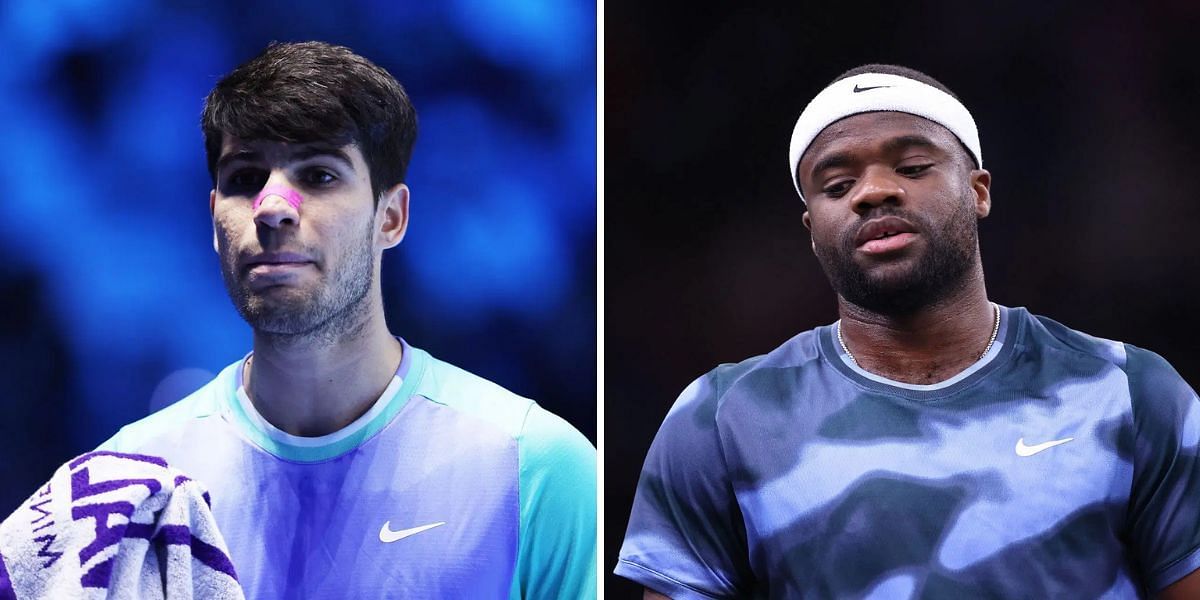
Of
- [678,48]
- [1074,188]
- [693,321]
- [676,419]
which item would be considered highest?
[678,48]

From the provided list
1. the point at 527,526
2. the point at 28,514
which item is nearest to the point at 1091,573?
the point at 527,526

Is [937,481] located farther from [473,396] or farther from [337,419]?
[337,419]

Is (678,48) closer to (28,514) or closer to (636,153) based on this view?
(636,153)

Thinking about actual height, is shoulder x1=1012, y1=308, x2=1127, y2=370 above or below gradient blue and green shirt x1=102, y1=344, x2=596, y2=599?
above

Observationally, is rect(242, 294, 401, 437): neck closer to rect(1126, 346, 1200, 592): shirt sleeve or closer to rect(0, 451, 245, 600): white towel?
rect(0, 451, 245, 600): white towel

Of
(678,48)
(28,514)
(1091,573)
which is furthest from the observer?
(678,48)

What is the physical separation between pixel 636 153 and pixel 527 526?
93 cm

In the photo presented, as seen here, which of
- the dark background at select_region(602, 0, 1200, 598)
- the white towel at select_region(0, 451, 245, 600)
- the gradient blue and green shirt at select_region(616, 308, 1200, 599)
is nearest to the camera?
the white towel at select_region(0, 451, 245, 600)

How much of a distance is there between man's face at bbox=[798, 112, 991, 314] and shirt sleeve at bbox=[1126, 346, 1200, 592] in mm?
471

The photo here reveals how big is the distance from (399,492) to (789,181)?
3.76ft

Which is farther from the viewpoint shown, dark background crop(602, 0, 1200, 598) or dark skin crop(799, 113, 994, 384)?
dark background crop(602, 0, 1200, 598)

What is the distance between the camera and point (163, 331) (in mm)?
2664


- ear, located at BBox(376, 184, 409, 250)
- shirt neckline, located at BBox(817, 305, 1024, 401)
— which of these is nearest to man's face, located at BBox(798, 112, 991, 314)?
shirt neckline, located at BBox(817, 305, 1024, 401)

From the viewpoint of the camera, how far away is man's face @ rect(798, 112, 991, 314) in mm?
2578
